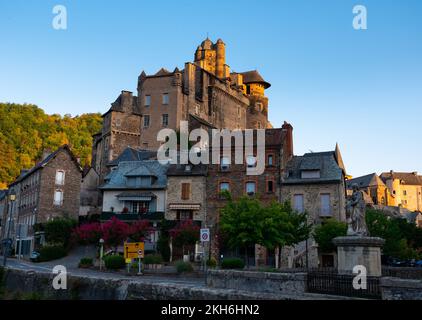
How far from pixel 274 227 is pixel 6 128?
58235 mm

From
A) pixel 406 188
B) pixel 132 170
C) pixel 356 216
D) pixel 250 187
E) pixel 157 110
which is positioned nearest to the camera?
pixel 356 216

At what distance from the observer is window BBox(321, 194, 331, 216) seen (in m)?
38.4

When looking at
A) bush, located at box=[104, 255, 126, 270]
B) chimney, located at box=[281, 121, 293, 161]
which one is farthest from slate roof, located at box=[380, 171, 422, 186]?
bush, located at box=[104, 255, 126, 270]

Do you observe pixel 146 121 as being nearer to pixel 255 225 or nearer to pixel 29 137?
pixel 29 137

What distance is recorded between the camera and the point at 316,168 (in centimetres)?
3947

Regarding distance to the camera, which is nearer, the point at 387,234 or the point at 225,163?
the point at 387,234

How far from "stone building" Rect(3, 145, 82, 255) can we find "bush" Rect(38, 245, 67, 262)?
6897mm

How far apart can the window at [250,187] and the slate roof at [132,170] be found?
24.5 ft

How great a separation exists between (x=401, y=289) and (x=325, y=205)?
26351 millimetres

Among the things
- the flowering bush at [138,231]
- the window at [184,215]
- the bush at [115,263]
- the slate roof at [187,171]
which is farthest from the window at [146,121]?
the bush at [115,263]

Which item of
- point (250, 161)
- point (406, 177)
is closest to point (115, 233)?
point (250, 161)

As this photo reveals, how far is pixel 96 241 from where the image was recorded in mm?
37500
